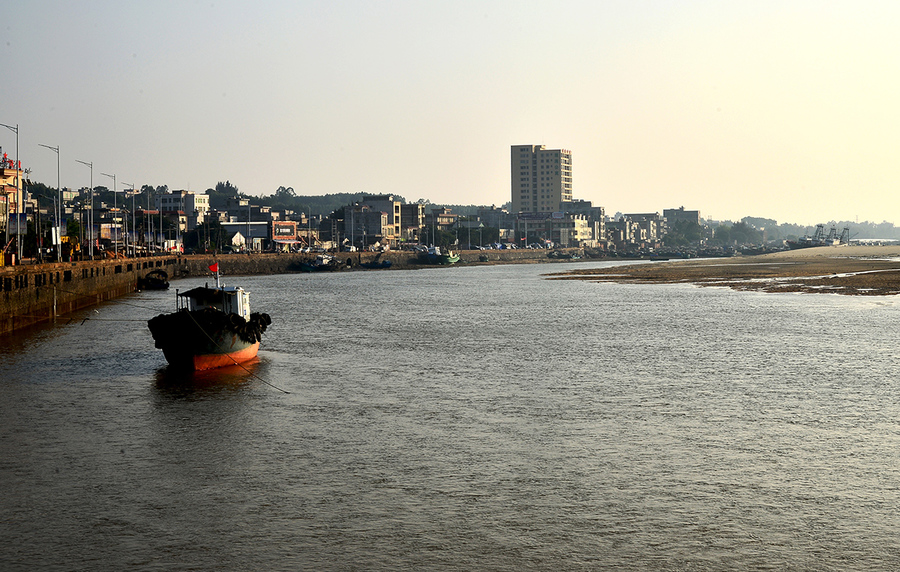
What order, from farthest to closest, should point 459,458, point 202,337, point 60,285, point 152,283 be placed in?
point 152,283 < point 60,285 < point 202,337 < point 459,458

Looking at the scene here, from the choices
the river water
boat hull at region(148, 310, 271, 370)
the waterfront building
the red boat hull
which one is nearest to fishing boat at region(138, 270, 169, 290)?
the waterfront building

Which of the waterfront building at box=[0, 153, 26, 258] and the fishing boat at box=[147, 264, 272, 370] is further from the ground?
the waterfront building at box=[0, 153, 26, 258]

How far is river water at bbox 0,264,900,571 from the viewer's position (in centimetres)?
1698

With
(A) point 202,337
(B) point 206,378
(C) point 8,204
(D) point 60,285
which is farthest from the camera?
(C) point 8,204

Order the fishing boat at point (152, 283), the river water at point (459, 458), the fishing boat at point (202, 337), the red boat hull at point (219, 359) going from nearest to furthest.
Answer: the river water at point (459, 458)
the fishing boat at point (202, 337)
the red boat hull at point (219, 359)
the fishing boat at point (152, 283)

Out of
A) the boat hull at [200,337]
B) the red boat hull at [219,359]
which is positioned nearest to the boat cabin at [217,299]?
the red boat hull at [219,359]

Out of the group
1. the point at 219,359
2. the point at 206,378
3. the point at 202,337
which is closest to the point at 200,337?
the point at 202,337

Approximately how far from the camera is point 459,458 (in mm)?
23719

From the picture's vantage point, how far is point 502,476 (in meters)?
21.8

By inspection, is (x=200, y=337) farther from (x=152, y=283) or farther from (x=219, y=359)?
(x=152, y=283)

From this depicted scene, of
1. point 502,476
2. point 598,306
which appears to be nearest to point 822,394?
point 502,476

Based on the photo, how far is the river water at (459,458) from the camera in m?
17.0

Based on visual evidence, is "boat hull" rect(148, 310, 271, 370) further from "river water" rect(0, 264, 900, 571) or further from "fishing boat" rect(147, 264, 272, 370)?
"river water" rect(0, 264, 900, 571)

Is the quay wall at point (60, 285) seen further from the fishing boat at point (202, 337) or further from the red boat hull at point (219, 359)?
the red boat hull at point (219, 359)
